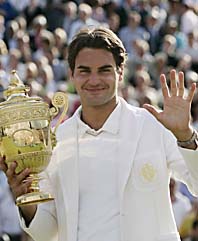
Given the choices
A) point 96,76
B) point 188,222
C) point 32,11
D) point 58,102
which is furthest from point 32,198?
point 32,11

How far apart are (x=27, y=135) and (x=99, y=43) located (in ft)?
1.97

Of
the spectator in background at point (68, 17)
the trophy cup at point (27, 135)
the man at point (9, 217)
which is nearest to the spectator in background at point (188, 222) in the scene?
the man at point (9, 217)

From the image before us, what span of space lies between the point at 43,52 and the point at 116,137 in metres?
9.44

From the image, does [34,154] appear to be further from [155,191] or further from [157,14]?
[157,14]

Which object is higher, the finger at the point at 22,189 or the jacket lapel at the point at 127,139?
the jacket lapel at the point at 127,139

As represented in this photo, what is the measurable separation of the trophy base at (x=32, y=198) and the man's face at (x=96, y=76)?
21.6 inches

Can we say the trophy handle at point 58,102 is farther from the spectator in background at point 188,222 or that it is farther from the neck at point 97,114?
the spectator in background at point 188,222

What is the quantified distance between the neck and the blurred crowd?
6868 mm

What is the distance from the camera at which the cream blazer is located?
585 cm

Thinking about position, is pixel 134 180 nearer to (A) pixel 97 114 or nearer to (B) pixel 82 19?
(A) pixel 97 114

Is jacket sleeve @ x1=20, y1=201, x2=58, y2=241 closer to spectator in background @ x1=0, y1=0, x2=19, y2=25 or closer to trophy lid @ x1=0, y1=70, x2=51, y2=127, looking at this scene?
trophy lid @ x1=0, y1=70, x2=51, y2=127

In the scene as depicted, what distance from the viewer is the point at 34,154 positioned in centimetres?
590

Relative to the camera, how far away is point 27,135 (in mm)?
5973

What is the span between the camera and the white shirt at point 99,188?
5.86m
